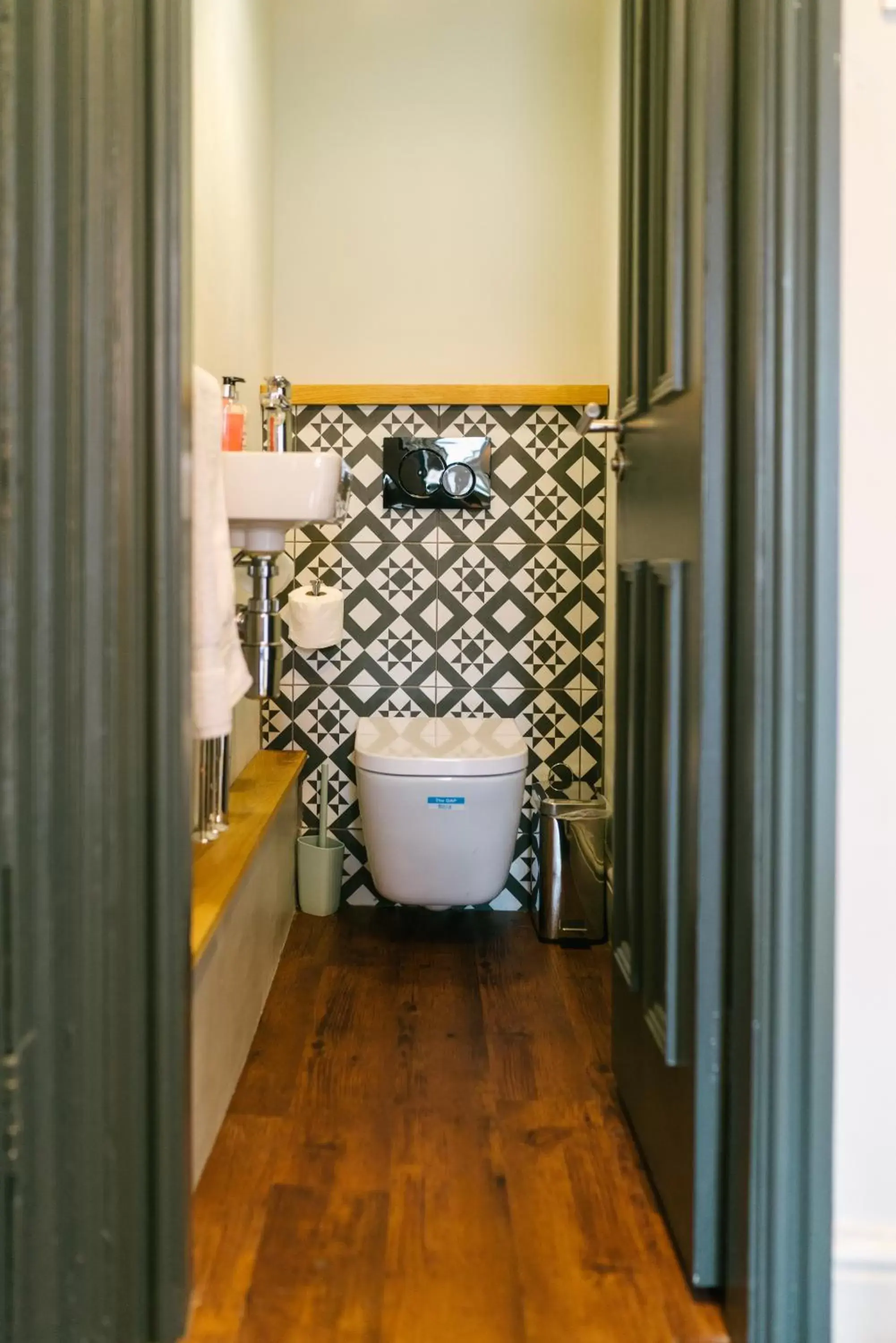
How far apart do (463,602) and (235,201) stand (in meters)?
1.18

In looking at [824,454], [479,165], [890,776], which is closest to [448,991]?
[890,776]

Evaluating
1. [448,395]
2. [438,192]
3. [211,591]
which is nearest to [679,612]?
[211,591]

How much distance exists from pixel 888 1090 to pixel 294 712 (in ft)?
6.37

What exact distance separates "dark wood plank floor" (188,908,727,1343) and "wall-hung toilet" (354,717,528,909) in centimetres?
22

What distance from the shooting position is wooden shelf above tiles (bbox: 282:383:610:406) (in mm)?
2682

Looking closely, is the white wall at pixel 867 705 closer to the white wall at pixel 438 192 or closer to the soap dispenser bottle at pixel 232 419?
the soap dispenser bottle at pixel 232 419

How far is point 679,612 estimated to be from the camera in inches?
49.4

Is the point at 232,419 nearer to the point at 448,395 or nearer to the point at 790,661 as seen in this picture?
the point at 448,395

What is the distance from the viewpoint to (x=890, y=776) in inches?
44.0

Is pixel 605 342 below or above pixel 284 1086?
above

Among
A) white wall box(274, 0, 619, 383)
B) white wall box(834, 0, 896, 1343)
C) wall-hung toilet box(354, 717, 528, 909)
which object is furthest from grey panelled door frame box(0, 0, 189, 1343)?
white wall box(274, 0, 619, 383)

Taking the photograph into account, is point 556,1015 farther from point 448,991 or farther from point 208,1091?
point 208,1091

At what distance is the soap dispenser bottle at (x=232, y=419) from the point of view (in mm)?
1947

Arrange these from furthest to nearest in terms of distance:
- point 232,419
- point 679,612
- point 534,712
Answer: point 534,712 → point 232,419 → point 679,612
